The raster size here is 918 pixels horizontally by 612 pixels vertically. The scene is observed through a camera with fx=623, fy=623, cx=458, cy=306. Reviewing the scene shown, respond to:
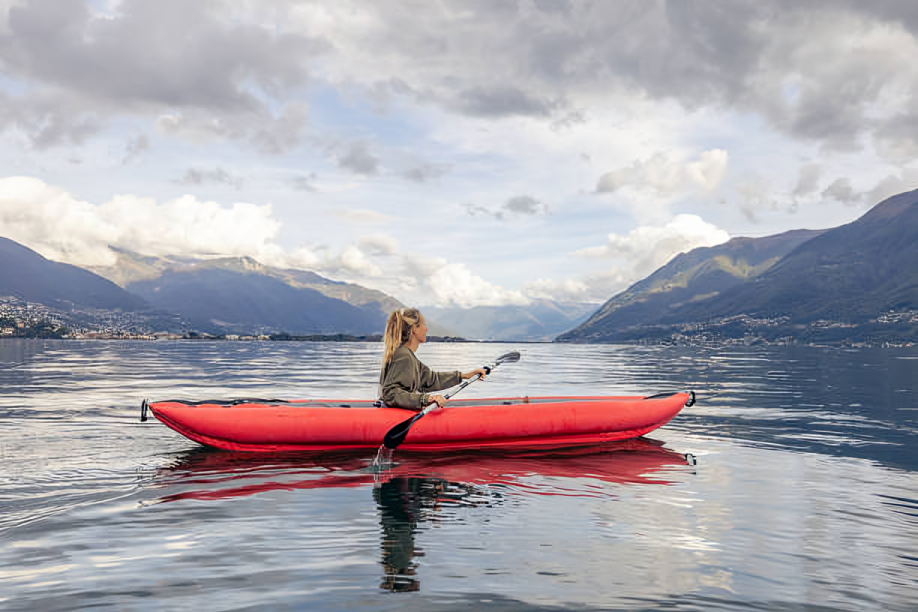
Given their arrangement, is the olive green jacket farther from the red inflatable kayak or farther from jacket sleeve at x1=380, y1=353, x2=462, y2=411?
the red inflatable kayak

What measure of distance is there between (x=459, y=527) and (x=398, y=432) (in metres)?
4.81

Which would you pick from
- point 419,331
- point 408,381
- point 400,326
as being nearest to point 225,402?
point 408,381

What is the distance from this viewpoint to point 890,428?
64.7 ft

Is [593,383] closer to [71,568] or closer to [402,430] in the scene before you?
[402,430]

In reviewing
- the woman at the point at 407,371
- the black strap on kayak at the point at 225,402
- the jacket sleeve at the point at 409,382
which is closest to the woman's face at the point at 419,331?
the woman at the point at 407,371

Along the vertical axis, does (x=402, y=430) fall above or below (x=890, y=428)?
above

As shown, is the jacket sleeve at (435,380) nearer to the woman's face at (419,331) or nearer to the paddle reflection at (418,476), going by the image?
the woman's face at (419,331)

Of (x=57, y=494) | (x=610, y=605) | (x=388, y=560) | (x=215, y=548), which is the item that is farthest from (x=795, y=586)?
(x=57, y=494)

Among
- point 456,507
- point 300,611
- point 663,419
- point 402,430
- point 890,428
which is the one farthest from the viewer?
point 890,428

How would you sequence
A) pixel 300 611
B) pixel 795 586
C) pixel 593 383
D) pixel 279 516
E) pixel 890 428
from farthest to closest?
pixel 593 383, pixel 890 428, pixel 279 516, pixel 795 586, pixel 300 611

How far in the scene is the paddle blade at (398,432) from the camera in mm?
13078

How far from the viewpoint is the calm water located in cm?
624

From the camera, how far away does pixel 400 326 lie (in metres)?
12.5

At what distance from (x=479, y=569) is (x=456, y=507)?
2.71 metres
